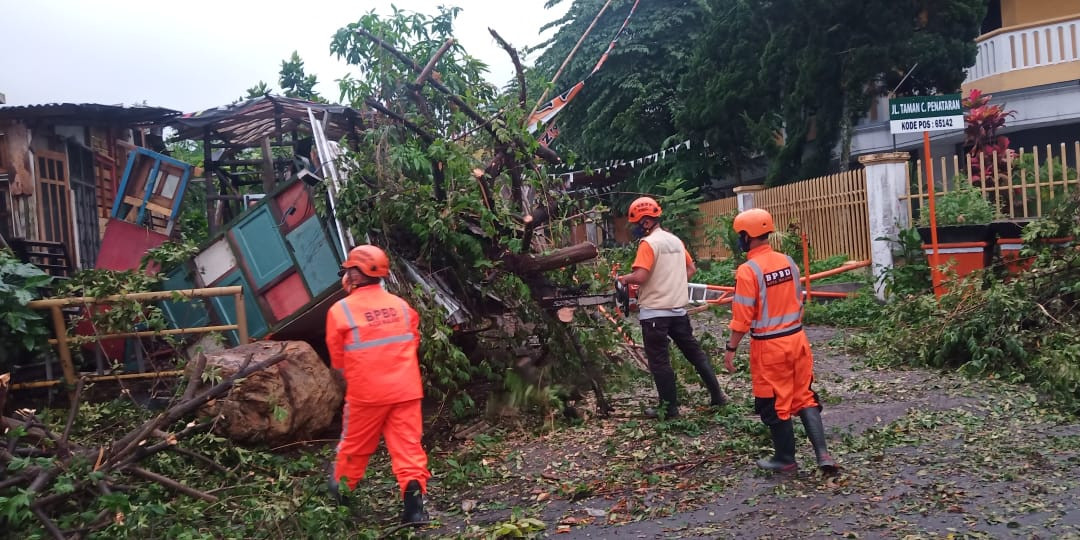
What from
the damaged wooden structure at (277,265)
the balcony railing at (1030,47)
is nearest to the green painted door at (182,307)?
the damaged wooden structure at (277,265)

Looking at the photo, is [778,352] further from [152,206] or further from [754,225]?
[152,206]

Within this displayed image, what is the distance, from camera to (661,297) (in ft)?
19.8

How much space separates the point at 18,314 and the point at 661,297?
4.57 m

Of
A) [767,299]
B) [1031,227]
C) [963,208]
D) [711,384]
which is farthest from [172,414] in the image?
[963,208]

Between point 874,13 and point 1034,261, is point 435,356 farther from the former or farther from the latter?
point 874,13

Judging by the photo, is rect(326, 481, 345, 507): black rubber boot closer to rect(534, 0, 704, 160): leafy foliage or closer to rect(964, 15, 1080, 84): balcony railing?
rect(964, 15, 1080, 84): balcony railing

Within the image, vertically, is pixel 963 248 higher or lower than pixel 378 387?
higher

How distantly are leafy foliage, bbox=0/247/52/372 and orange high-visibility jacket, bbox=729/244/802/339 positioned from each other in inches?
193

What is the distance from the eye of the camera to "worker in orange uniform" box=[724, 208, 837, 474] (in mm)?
4699

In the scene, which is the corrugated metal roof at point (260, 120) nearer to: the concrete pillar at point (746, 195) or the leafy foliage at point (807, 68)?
the concrete pillar at point (746, 195)

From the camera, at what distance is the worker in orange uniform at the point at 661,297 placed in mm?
6035

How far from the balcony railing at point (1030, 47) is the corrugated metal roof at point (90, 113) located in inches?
545

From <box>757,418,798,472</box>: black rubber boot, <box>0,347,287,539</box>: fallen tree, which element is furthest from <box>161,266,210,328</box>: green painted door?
<box>757,418,798,472</box>: black rubber boot

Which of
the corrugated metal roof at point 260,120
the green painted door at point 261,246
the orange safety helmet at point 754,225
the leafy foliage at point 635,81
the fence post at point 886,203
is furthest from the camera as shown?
the leafy foliage at point 635,81
